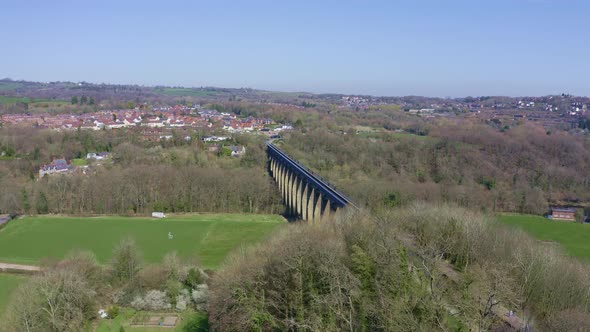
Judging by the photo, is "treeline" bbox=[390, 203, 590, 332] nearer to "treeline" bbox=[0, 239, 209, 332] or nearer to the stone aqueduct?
the stone aqueduct

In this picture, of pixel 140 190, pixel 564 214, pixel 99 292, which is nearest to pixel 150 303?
pixel 99 292

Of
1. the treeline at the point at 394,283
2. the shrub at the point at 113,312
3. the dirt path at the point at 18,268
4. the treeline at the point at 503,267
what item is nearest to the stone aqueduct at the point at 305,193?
the treeline at the point at 503,267

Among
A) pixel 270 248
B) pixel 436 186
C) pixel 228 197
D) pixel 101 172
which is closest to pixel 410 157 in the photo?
pixel 436 186

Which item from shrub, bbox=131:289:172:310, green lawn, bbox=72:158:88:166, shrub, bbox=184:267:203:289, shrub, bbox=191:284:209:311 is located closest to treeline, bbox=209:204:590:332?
shrub, bbox=191:284:209:311

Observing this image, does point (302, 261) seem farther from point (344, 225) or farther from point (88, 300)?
point (88, 300)

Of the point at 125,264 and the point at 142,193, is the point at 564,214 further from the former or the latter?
the point at 142,193
